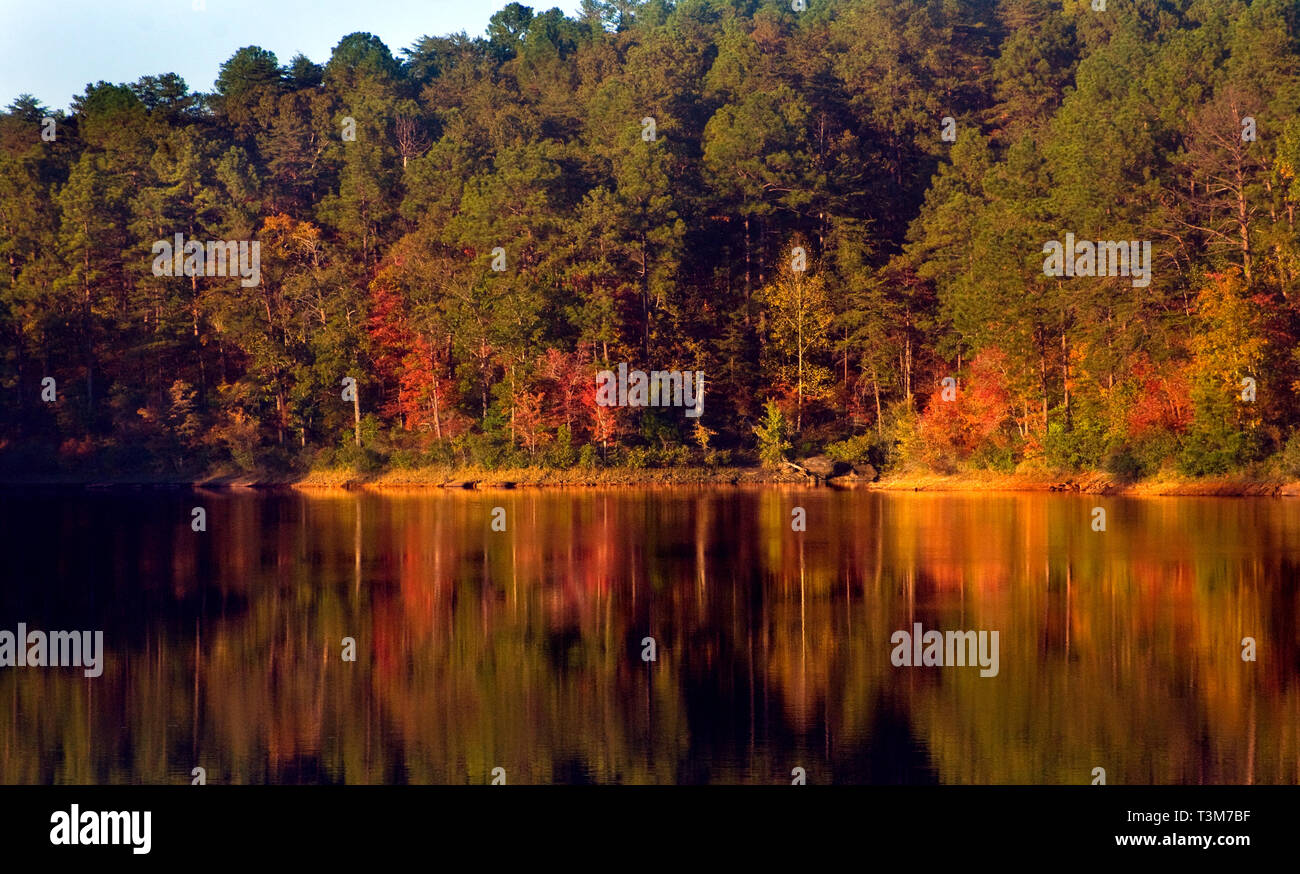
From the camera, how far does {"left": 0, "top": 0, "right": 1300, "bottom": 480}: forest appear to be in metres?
47.5

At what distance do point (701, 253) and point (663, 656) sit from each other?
45.6 metres

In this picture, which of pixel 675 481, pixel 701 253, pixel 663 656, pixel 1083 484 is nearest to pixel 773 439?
pixel 675 481

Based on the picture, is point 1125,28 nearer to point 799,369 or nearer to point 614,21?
point 799,369

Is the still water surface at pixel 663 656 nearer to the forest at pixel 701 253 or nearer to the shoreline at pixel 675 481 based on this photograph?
the shoreline at pixel 675 481

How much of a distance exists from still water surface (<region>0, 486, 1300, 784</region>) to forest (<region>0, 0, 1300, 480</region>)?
55.5 ft

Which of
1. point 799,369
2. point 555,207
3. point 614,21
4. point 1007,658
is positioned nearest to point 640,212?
point 555,207

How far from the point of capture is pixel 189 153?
64.4 metres

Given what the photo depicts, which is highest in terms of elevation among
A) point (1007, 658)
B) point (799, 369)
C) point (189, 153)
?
point (189, 153)

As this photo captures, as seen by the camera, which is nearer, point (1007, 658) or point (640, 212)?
point (1007, 658)

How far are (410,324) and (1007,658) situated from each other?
151ft

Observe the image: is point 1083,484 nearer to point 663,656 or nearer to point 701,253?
point 701,253

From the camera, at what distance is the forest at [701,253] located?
47531 mm

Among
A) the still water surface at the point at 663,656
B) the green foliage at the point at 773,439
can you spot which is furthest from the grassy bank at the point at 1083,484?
the still water surface at the point at 663,656

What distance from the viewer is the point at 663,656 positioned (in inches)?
703
